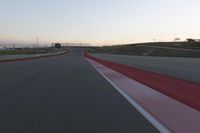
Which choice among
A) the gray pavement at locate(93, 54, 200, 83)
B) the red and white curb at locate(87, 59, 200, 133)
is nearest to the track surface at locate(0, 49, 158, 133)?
the red and white curb at locate(87, 59, 200, 133)

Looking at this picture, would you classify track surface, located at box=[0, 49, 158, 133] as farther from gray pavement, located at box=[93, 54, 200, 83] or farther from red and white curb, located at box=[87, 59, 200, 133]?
gray pavement, located at box=[93, 54, 200, 83]

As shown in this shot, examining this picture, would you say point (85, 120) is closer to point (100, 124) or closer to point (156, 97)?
point (100, 124)

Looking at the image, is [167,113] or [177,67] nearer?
[167,113]

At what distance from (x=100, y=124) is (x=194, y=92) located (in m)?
8.20

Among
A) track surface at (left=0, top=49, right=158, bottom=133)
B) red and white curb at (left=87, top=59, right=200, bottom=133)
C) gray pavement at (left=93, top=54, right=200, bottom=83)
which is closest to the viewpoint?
track surface at (left=0, top=49, right=158, bottom=133)

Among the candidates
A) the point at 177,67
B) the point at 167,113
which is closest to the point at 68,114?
the point at 167,113

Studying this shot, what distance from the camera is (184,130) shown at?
8406 millimetres

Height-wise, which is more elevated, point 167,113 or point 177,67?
point 167,113

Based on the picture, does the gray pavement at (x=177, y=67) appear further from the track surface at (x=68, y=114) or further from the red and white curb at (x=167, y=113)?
the track surface at (x=68, y=114)

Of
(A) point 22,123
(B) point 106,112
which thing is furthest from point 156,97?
(A) point 22,123

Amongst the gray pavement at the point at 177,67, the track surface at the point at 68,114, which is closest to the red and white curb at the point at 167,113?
the track surface at the point at 68,114

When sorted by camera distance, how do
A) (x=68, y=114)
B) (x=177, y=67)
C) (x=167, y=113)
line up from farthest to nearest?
(x=177, y=67)
(x=167, y=113)
(x=68, y=114)

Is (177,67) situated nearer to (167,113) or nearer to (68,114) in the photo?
(167,113)

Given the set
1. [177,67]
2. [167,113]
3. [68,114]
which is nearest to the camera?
[68,114]
